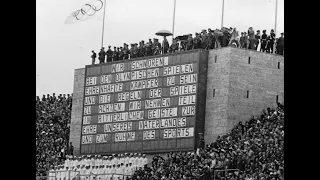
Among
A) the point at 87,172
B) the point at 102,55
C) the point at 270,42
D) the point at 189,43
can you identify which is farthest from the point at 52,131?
the point at 270,42

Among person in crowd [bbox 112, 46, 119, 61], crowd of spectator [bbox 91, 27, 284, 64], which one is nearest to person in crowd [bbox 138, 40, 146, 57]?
crowd of spectator [bbox 91, 27, 284, 64]

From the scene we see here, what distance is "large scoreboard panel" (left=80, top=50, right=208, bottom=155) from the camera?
38.4 m

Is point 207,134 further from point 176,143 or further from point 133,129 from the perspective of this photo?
point 133,129

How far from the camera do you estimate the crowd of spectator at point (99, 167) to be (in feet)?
130

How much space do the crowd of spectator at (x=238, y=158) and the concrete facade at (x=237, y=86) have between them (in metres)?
0.72

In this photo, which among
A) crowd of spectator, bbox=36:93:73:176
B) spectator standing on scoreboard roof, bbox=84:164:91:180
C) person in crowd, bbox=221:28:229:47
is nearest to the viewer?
person in crowd, bbox=221:28:229:47

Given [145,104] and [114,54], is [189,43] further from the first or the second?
[114,54]

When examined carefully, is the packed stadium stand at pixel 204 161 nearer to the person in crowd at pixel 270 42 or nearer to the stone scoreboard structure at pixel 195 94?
the stone scoreboard structure at pixel 195 94

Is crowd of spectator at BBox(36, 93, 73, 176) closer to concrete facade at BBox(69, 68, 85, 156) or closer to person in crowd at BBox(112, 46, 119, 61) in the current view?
concrete facade at BBox(69, 68, 85, 156)

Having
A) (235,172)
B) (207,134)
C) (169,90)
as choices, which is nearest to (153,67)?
(169,90)

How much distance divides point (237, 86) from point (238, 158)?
6355 millimetres

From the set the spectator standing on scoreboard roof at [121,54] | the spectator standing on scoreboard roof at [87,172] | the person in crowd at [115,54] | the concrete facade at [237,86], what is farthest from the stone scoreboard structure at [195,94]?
the spectator standing on scoreboard roof at [87,172]

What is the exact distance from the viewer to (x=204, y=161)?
113 feet
